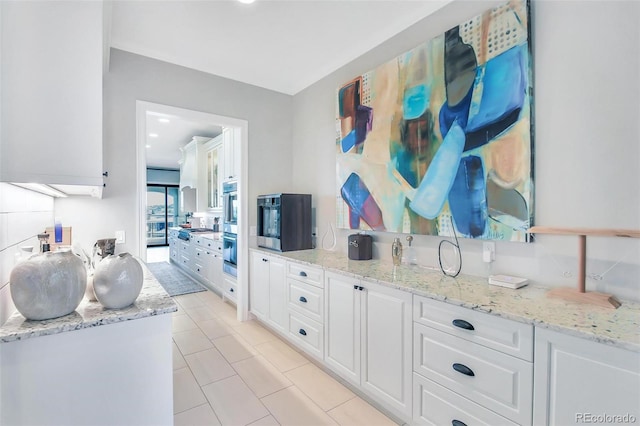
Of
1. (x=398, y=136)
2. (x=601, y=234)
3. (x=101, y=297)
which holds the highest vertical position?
(x=398, y=136)

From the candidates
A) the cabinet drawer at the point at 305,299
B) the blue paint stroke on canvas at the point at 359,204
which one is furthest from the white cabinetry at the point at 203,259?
the blue paint stroke on canvas at the point at 359,204

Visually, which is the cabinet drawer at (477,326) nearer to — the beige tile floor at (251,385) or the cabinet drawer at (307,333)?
the beige tile floor at (251,385)

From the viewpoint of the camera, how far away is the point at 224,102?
3363 mm

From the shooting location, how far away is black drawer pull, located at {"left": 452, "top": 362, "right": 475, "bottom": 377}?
4.71 feet

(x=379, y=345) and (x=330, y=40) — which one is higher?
(x=330, y=40)

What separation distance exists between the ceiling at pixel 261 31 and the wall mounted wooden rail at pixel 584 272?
1782 millimetres

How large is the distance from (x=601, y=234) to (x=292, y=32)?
8.52 ft

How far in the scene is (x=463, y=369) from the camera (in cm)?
146

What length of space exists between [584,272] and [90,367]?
2180mm

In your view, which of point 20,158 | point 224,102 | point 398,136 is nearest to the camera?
point 20,158

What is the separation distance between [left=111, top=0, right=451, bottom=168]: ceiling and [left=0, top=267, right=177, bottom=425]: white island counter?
222cm

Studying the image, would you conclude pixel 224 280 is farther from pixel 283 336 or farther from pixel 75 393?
pixel 75 393

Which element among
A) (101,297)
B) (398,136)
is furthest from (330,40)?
(101,297)

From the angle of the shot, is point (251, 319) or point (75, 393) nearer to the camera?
point (75, 393)
